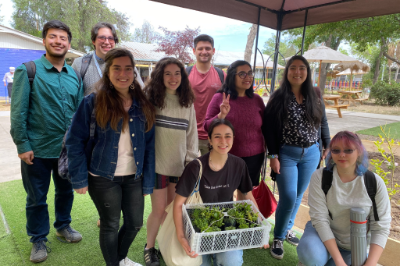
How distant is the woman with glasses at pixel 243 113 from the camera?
2510mm

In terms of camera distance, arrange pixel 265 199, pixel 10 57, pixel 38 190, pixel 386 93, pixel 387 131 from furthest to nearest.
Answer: pixel 386 93 < pixel 10 57 < pixel 387 131 < pixel 265 199 < pixel 38 190

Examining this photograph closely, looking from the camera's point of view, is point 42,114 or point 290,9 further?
point 290,9

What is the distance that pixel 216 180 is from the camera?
215 centimetres

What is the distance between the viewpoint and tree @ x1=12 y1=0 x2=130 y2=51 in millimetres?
25312

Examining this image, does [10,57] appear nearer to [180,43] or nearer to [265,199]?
[180,43]

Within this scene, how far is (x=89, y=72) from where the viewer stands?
8.65 feet

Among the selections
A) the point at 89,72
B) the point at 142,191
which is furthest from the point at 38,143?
the point at 142,191

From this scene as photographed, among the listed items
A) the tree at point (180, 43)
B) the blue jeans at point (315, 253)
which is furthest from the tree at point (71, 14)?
the blue jeans at point (315, 253)

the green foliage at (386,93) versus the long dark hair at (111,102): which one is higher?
the green foliage at (386,93)

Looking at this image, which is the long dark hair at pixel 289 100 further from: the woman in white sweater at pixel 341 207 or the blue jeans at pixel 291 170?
the woman in white sweater at pixel 341 207

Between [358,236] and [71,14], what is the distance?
97.4 ft

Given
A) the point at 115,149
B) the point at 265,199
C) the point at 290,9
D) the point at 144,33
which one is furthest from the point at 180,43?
the point at 144,33

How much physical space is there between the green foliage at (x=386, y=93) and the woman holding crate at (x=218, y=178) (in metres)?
19.0

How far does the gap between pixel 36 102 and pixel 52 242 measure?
1542 mm
